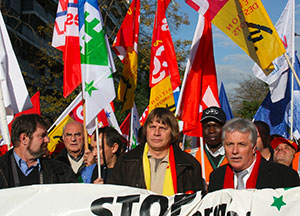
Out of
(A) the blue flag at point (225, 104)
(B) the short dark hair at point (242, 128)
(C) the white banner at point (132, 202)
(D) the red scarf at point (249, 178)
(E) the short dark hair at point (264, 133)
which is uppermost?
(A) the blue flag at point (225, 104)

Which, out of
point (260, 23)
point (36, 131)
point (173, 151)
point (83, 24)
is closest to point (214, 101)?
point (260, 23)

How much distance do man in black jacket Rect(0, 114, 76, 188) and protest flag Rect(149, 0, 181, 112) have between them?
2.76 m

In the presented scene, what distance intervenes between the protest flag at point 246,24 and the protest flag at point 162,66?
1789 millimetres

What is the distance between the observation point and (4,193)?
346 centimetres

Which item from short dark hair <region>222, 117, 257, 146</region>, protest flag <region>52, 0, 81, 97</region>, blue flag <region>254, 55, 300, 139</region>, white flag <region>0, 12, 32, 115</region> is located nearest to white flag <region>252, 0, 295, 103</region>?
blue flag <region>254, 55, 300, 139</region>

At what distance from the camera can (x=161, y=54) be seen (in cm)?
680

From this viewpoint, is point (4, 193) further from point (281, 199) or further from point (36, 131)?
point (281, 199)

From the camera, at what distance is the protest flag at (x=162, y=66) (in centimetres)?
662

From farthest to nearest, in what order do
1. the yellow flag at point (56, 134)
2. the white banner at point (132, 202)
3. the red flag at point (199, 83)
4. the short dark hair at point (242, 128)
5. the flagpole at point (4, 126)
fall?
the yellow flag at point (56, 134), the red flag at point (199, 83), the flagpole at point (4, 126), the short dark hair at point (242, 128), the white banner at point (132, 202)

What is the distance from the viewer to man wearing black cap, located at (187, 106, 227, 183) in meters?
5.02

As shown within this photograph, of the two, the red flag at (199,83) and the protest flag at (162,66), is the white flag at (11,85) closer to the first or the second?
the red flag at (199,83)

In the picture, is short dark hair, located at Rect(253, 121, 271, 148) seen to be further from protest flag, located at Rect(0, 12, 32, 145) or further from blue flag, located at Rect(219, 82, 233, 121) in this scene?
protest flag, located at Rect(0, 12, 32, 145)

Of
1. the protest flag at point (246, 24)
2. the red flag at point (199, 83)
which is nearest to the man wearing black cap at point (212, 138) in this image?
the red flag at point (199, 83)

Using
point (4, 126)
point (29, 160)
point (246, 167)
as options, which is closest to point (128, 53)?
point (4, 126)
